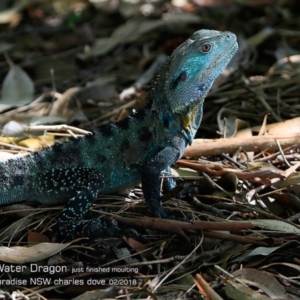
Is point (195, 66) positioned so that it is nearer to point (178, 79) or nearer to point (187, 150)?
point (178, 79)

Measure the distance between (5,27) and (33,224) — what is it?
586cm

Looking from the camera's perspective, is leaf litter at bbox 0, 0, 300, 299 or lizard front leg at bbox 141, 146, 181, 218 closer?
leaf litter at bbox 0, 0, 300, 299

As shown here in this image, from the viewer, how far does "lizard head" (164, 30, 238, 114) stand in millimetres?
4848

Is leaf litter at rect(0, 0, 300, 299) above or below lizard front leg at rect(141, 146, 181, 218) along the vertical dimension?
below

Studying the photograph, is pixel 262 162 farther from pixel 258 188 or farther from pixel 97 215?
pixel 97 215

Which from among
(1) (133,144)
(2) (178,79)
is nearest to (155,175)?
(1) (133,144)

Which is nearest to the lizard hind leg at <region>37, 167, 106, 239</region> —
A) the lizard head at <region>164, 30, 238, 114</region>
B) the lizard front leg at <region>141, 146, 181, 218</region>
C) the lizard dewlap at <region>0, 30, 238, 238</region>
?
the lizard dewlap at <region>0, 30, 238, 238</region>

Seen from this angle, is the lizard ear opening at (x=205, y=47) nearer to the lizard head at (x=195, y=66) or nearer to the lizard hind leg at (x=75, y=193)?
the lizard head at (x=195, y=66)

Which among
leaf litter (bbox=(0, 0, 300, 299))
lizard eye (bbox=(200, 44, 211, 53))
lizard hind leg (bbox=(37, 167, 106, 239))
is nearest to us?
leaf litter (bbox=(0, 0, 300, 299))

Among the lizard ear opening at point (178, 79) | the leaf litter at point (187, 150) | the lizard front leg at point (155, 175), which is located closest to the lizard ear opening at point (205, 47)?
the lizard ear opening at point (178, 79)

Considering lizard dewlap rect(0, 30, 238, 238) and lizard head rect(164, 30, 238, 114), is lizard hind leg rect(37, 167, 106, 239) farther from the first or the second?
lizard head rect(164, 30, 238, 114)

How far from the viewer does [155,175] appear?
15.3ft

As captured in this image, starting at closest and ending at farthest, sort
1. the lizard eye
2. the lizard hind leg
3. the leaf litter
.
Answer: the leaf litter < the lizard hind leg < the lizard eye

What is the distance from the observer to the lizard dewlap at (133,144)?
487 centimetres
